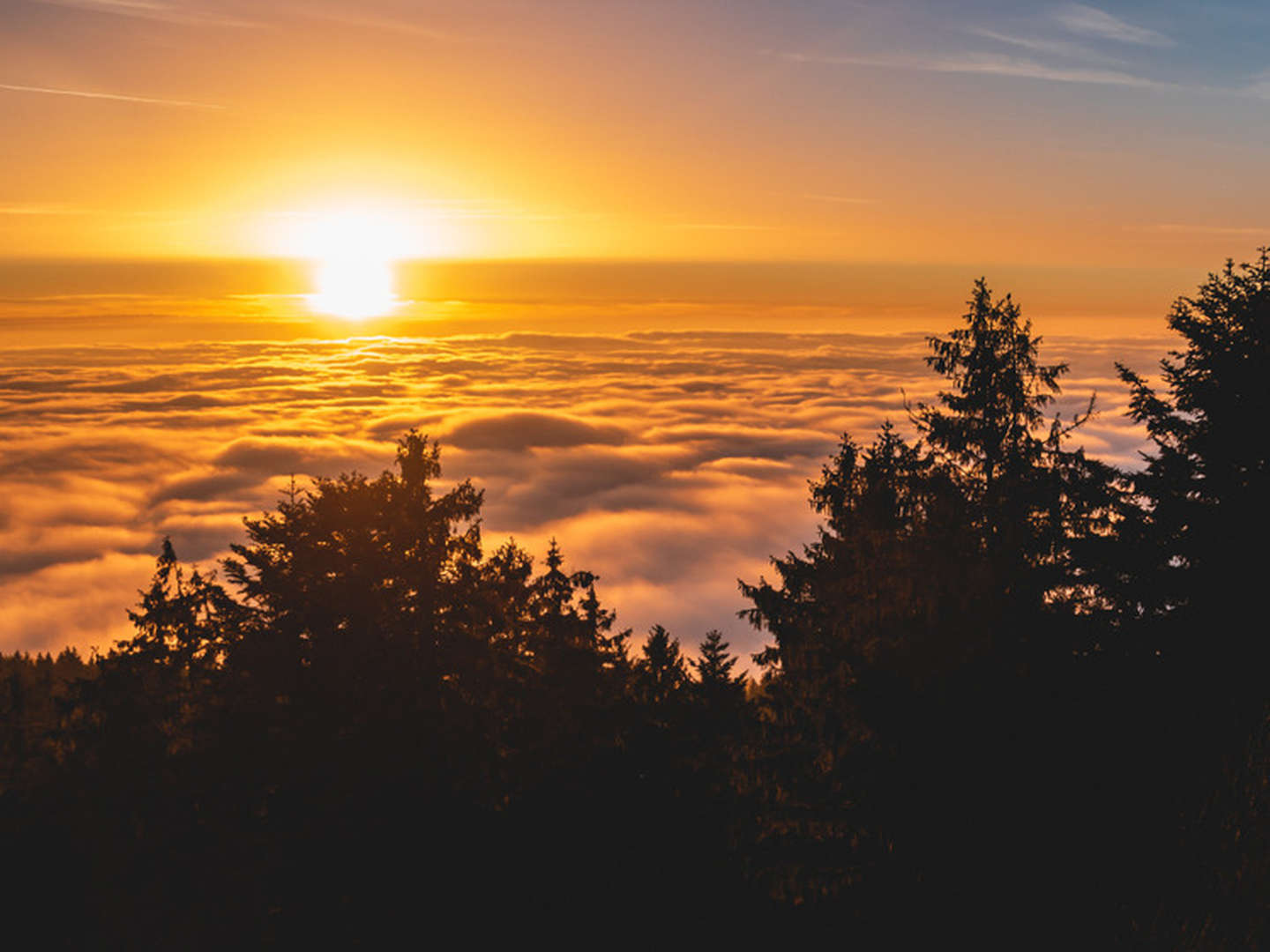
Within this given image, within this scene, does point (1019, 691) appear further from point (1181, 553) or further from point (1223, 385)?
point (1223, 385)

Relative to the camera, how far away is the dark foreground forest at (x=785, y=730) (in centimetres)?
1570

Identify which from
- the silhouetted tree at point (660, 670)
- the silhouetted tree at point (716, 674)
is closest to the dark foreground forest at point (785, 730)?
the silhouetted tree at point (660, 670)

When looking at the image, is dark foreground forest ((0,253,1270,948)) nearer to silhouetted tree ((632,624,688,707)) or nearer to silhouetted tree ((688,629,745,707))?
silhouetted tree ((632,624,688,707))

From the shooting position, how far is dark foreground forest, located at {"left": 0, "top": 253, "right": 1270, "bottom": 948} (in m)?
15.7

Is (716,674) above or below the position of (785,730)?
above

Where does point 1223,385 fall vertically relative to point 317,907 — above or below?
above

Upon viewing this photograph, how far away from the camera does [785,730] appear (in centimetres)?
1867

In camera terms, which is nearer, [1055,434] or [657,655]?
[1055,434]

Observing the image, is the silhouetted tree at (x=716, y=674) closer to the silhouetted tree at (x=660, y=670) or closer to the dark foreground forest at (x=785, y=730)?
the silhouetted tree at (x=660, y=670)

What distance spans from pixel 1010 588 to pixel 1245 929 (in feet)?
30.5

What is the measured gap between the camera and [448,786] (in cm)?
2006

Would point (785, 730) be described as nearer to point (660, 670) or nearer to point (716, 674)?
point (660, 670)

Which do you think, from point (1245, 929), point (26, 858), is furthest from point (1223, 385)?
point (26, 858)

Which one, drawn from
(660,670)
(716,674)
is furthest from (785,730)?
(716,674)
